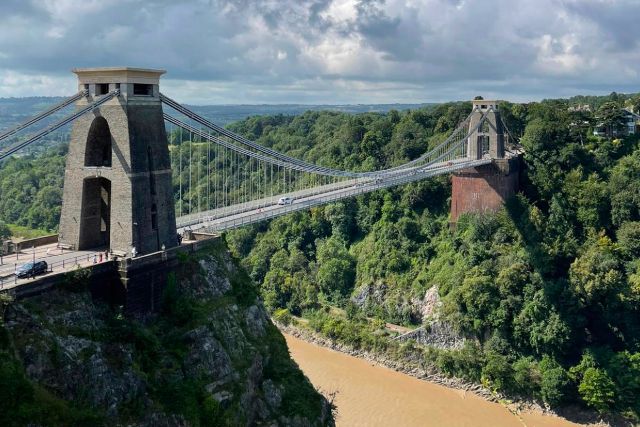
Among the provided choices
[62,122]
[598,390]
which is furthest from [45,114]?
[598,390]

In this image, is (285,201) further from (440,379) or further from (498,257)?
(498,257)

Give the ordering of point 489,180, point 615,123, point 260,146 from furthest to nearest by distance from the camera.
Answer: point 615,123 → point 489,180 → point 260,146

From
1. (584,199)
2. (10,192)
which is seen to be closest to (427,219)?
(584,199)

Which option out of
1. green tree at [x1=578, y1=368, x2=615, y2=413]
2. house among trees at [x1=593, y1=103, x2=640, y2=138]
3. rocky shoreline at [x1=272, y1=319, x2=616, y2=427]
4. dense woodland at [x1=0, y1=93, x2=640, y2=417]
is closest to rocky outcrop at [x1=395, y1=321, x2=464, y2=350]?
dense woodland at [x1=0, y1=93, x2=640, y2=417]

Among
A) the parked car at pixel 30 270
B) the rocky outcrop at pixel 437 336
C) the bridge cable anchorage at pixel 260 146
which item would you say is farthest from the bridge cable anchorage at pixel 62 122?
the rocky outcrop at pixel 437 336

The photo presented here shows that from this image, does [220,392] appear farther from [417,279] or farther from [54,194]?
[54,194]

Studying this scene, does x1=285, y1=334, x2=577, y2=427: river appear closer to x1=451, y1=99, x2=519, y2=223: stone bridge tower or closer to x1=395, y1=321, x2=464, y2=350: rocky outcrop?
x1=395, y1=321, x2=464, y2=350: rocky outcrop

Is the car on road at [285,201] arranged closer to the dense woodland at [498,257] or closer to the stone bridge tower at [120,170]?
the dense woodland at [498,257]
